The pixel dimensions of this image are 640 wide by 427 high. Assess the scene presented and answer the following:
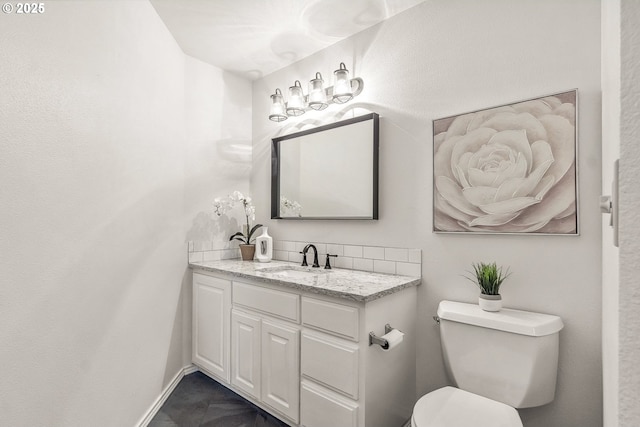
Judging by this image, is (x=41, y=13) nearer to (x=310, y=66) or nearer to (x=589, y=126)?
(x=310, y=66)

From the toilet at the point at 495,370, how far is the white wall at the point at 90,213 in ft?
4.60

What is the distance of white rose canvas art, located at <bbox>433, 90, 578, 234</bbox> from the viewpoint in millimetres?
1362

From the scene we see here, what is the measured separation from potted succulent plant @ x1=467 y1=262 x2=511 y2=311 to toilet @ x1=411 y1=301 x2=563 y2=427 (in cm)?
4

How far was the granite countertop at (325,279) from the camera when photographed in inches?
57.1

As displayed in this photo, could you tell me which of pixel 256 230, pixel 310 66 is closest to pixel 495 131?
pixel 310 66

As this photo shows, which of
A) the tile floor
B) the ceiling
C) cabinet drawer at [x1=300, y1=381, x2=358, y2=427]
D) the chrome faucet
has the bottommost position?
the tile floor

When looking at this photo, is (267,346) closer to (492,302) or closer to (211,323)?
(211,323)

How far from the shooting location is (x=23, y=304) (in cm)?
108

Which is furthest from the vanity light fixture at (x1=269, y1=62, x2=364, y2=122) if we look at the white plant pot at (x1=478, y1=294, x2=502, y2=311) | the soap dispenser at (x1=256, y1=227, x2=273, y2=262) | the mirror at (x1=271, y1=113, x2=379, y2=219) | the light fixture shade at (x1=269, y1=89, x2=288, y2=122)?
the white plant pot at (x1=478, y1=294, x2=502, y2=311)


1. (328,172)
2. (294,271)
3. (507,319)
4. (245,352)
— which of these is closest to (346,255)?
(294,271)

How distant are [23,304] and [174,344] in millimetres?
1231

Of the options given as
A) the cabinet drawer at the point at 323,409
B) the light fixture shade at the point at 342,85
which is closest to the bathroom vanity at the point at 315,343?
the cabinet drawer at the point at 323,409

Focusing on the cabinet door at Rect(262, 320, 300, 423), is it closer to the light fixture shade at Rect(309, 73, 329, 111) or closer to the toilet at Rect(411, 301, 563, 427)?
the toilet at Rect(411, 301, 563, 427)

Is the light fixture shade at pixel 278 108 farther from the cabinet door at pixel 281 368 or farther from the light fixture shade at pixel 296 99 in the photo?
the cabinet door at pixel 281 368
